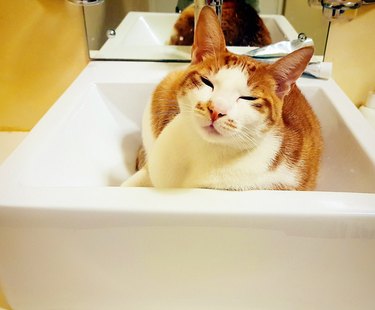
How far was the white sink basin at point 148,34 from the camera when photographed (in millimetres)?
994

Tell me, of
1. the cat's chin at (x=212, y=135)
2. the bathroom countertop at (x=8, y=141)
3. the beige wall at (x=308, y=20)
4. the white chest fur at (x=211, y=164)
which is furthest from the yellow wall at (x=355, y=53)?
the bathroom countertop at (x=8, y=141)

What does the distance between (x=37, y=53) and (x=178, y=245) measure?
2.39 ft

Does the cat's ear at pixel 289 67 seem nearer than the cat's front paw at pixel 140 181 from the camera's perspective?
Yes

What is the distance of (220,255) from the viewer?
0.51m

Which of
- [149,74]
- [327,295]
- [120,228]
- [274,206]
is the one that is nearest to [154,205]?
[120,228]

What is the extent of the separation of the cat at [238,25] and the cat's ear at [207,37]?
43cm

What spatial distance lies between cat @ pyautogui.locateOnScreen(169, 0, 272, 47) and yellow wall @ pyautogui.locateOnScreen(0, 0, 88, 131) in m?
0.28

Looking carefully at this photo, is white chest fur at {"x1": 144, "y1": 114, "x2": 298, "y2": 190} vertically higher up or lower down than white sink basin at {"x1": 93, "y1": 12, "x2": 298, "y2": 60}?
lower down

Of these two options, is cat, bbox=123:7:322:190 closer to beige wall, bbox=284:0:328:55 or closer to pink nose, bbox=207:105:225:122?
pink nose, bbox=207:105:225:122

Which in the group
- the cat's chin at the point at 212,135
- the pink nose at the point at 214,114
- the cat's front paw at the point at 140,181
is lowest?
the cat's front paw at the point at 140,181

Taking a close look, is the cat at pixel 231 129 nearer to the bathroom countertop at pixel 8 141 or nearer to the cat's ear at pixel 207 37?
the cat's ear at pixel 207 37

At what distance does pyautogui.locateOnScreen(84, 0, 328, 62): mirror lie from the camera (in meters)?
0.98

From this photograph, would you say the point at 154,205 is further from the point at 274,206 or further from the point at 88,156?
the point at 88,156

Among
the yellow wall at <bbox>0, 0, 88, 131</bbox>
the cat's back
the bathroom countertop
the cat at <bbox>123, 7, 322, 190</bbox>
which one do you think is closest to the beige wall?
the cat's back
